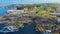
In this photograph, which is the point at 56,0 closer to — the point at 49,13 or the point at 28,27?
the point at 49,13

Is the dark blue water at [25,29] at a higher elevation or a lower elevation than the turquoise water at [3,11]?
lower

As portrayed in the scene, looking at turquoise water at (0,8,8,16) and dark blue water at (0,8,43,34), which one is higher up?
turquoise water at (0,8,8,16)

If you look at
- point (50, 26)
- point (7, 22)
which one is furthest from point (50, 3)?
point (7, 22)

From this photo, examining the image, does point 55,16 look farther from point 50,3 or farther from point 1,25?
point 1,25

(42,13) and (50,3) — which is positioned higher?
(50,3)

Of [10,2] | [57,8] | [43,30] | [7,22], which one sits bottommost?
[43,30]

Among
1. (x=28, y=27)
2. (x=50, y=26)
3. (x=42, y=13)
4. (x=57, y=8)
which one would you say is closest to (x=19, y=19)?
(x=28, y=27)

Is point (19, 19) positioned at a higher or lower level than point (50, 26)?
higher

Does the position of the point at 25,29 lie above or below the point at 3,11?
below
